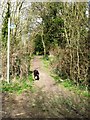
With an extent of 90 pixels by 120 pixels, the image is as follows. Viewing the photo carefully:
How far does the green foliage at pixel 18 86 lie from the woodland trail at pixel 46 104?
0.19 meters

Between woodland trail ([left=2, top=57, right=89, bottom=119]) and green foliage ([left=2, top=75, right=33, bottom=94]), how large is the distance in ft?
0.63

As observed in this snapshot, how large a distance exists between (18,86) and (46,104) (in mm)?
1664

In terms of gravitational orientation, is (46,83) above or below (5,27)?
below

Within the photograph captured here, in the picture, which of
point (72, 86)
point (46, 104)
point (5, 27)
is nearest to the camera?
point (46, 104)

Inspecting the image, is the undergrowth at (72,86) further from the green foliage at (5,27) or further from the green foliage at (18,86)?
the green foliage at (5,27)

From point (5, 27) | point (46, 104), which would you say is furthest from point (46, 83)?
point (46, 104)

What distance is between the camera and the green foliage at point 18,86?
240 inches

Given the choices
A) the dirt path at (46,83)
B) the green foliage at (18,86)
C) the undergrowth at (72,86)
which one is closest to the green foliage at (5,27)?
the green foliage at (18,86)

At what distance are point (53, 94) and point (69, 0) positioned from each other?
7.65ft

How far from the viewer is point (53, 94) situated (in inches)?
229

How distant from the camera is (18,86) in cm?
640

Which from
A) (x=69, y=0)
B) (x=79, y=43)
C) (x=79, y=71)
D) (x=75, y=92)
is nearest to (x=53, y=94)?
(x=75, y=92)

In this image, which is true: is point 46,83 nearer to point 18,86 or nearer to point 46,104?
point 18,86

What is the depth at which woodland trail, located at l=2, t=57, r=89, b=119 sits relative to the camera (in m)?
4.23
